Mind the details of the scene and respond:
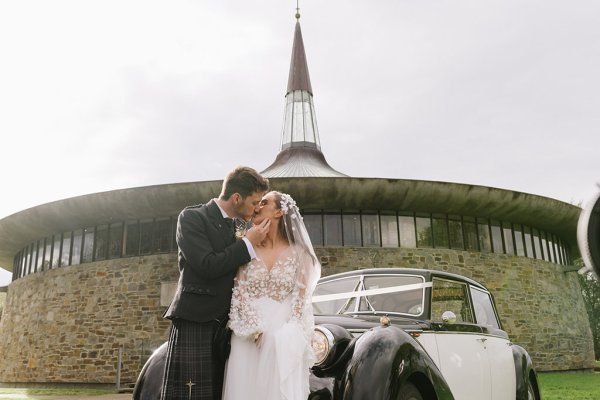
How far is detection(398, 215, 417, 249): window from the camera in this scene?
55.6 ft

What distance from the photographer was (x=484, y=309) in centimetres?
582

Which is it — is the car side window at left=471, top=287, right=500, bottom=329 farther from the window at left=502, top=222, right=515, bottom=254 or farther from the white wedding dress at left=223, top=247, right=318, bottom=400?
the window at left=502, top=222, right=515, bottom=254

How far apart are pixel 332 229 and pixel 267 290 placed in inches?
532

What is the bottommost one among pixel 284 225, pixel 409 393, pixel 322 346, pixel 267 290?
pixel 409 393

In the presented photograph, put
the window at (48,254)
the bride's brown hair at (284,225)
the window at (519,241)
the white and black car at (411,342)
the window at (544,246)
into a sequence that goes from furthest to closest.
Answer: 1. the window at (544,246)
2. the window at (48,254)
3. the window at (519,241)
4. the white and black car at (411,342)
5. the bride's brown hair at (284,225)

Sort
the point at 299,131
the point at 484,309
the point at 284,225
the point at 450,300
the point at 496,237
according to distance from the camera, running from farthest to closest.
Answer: the point at 299,131 < the point at 496,237 < the point at 484,309 < the point at 450,300 < the point at 284,225

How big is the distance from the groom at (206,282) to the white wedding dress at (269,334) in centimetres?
9

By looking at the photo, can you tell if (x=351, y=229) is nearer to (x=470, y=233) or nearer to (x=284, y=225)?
(x=470, y=233)

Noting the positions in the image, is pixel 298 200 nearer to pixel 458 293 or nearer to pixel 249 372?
pixel 458 293

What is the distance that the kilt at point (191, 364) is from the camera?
293 cm

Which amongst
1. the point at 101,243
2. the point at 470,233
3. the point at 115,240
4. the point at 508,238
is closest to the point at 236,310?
the point at 115,240

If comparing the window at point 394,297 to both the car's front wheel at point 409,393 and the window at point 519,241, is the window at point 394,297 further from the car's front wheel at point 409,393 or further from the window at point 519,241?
the window at point 519,241

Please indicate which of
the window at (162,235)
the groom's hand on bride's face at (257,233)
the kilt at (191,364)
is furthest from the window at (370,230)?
the kilt at (191,364)

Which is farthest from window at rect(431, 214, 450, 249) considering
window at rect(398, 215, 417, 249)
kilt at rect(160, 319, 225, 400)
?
kilt at rect(160, 319, 225, 400)
